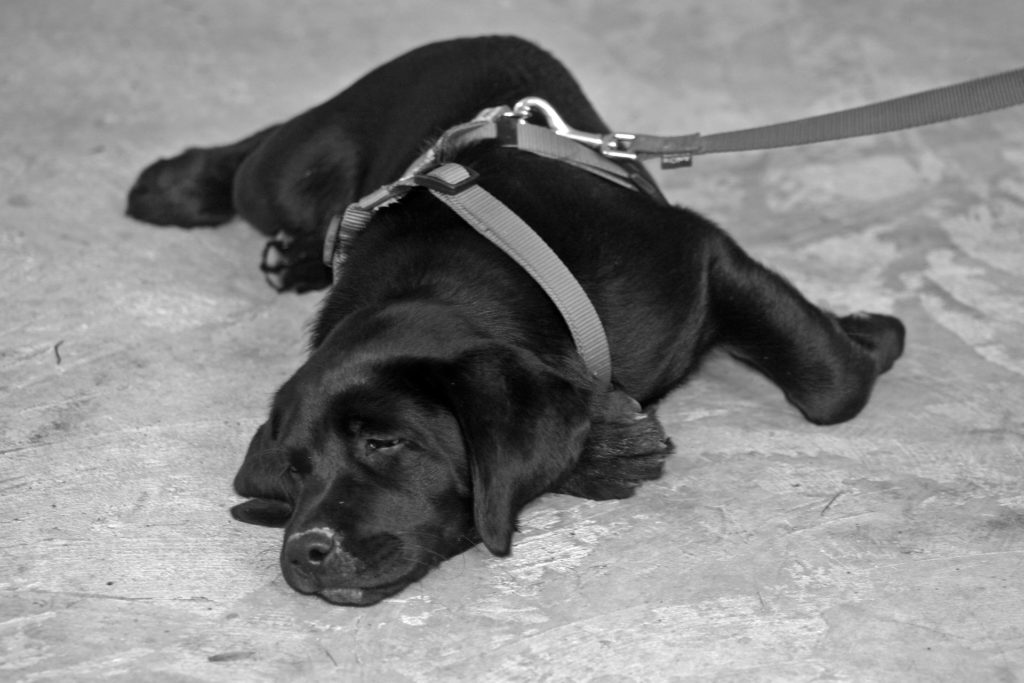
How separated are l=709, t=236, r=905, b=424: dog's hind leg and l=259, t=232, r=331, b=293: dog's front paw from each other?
1.22 m

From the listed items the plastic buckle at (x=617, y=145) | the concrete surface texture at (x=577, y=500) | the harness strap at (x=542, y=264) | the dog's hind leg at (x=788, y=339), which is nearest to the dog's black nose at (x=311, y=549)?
the concrete surface texture at (x=577, y=500)

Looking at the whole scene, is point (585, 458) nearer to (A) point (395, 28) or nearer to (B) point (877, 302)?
(B) point (877, 302)

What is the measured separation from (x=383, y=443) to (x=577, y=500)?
0.53 meters

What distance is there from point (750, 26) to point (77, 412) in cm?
370

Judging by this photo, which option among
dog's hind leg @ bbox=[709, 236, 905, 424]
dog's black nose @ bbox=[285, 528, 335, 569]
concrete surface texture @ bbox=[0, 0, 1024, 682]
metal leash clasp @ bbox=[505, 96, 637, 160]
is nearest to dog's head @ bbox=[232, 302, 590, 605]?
dog's black nose @ bbox=[285, 528, 335, 569]

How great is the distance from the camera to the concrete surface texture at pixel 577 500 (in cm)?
257

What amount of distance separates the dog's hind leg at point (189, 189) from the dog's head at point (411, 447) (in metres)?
1.77

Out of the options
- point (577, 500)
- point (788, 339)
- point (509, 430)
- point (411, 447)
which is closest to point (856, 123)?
point (788, 339)

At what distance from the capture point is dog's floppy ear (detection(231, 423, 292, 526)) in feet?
9.46

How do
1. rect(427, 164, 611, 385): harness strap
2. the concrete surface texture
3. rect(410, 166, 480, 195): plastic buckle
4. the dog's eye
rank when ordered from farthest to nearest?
rect(410, 166, 480, 195): plastic buckle
rect(427, 164, 611, 385): harness strap
the dog's eye
the concrete surface texture

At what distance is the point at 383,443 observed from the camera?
2691 mm

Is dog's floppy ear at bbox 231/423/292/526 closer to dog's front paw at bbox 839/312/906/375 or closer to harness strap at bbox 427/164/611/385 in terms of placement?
harness strap at bbox 427/164/611/385

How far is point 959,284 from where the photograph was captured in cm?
393

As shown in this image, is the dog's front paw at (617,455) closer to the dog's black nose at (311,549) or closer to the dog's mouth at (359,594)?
the dog's mouth at (359,594)
